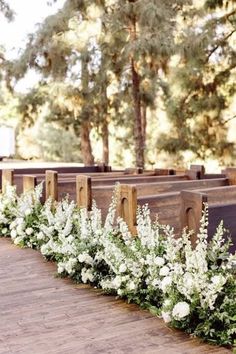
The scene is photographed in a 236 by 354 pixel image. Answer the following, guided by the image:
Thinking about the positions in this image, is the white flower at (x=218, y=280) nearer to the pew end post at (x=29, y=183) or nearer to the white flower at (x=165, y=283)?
the white flower at (x=165, y=283)

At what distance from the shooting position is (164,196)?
337cm

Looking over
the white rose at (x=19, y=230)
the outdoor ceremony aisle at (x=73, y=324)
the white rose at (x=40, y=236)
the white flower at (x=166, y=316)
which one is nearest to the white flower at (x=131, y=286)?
the outdoor ceremony aisle at (x=73, y=324)

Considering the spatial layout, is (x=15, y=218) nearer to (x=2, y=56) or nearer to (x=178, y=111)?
(x=178, y=111)

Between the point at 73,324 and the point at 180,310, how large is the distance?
2.09 feet

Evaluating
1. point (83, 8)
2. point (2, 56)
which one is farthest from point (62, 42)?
point (2, 56)

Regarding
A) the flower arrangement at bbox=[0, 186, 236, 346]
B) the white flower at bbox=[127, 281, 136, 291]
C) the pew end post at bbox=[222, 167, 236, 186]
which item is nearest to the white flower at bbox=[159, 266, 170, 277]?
the flower arrangement at bbox=[0, 186, 236, 346]

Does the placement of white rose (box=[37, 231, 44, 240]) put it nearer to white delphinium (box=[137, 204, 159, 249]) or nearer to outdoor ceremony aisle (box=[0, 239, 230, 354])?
outdoor ceremony aisle (box=[0, 239, 230, 354])

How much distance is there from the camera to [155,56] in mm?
9234

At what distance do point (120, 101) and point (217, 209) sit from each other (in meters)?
11.0

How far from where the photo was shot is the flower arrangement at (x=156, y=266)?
2.31 meters

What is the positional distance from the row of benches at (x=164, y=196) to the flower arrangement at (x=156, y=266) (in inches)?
4.2

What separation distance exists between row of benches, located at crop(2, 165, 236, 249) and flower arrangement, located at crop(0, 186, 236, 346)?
0.35 ft

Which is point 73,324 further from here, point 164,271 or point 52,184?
point 52,184

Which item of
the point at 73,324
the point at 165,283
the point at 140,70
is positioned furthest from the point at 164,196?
the point at 140,70
